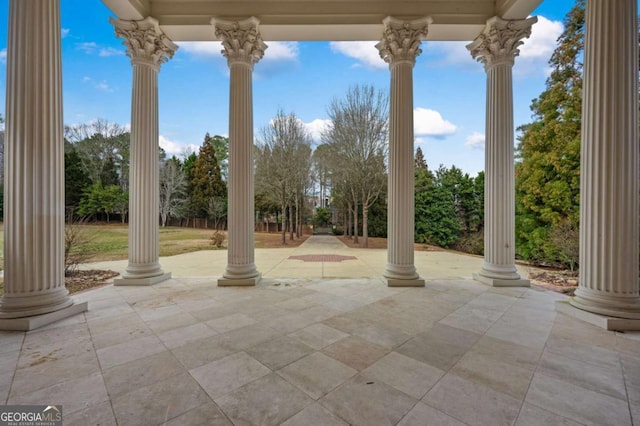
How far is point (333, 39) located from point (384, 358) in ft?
25.4

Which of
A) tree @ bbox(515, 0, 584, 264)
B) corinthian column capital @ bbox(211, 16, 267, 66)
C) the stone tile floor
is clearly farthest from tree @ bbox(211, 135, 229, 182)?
the stone tile floor

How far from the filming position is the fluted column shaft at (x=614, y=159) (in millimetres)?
4148

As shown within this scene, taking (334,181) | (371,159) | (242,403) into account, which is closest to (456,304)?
(242,403)

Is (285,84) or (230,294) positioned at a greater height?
(285,84)

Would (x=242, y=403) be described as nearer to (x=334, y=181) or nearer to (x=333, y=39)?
(x=333, y=39)

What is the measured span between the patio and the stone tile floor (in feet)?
0.05

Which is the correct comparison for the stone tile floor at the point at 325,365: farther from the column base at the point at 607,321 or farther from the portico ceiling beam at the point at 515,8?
the portico ceiling beam at the point at 515,8

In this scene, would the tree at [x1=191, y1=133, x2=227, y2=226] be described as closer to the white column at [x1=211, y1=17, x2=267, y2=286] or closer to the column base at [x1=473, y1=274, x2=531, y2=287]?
the white column at [x1=211, y1=17, x2=267, y2=286]

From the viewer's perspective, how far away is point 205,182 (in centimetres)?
3428

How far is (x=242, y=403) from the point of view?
2270 mm

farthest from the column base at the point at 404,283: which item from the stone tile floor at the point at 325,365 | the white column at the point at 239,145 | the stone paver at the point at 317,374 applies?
the stone paver at the point at 317,374

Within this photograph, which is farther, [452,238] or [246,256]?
[452,238]

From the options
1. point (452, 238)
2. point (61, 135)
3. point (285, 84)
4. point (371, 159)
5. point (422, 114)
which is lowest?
point (452, 238)

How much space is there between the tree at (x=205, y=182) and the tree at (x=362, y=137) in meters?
20.6
